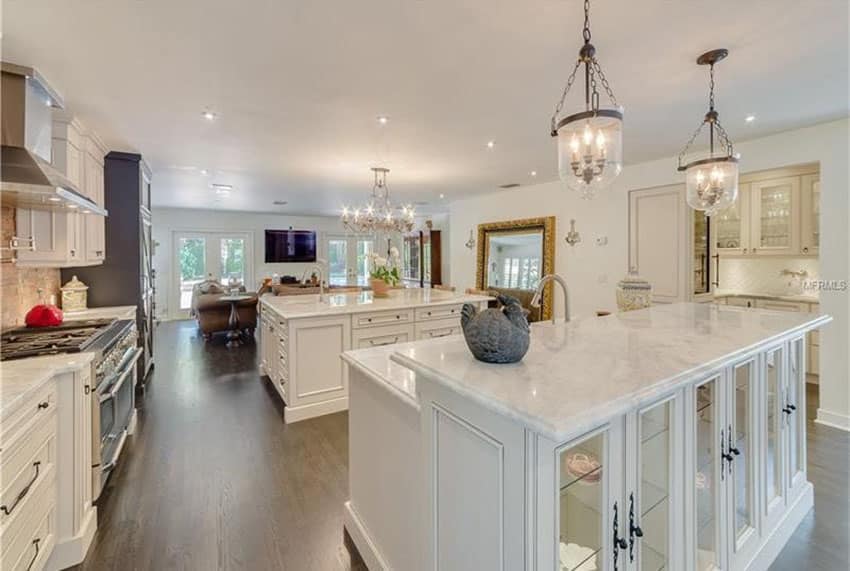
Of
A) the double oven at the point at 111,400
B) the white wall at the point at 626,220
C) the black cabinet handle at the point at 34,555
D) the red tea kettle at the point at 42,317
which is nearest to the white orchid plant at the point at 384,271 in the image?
the white wall at the point at 626,220

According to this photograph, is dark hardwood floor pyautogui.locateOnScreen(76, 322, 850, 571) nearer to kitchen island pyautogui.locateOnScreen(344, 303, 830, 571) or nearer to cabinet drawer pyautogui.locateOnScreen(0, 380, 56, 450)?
kitchen island pyautogui.locateOnScreen(344, 303, 830, 571)

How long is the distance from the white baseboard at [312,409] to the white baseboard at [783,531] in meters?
3.04

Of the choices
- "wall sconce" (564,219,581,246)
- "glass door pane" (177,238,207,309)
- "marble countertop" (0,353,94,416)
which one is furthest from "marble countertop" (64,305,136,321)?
"glass door pane" (177,238,207,309)

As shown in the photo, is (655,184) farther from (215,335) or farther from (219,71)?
(215,335)

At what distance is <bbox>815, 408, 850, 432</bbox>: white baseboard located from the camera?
Result: 337 centimetres

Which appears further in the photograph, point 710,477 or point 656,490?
point 710,477

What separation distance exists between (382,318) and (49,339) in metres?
2.43

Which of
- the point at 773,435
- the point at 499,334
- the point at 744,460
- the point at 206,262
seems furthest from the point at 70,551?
the point at 206,262

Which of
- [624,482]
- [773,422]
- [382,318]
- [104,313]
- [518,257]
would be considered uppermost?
[518,257]

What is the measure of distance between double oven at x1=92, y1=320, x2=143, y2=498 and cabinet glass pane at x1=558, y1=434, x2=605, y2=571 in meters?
2.44

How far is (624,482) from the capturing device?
1.16m

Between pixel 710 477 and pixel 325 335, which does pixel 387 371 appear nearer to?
pixel 710 477

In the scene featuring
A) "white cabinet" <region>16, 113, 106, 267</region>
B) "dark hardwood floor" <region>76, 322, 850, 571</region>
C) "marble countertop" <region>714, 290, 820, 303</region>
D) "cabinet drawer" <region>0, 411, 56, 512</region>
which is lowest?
"dark hardwood floor" <region>76, 322, 850, 571</region>

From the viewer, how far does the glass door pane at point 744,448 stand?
1.73m
